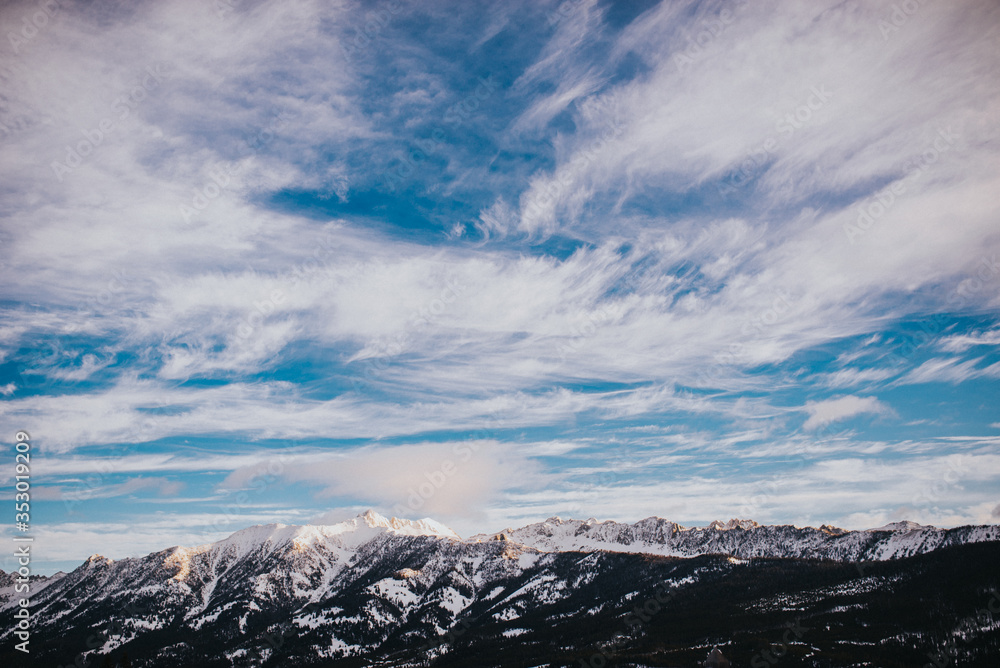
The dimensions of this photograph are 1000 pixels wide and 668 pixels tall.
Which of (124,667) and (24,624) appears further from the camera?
(124,667)

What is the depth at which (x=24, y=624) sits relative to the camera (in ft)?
314

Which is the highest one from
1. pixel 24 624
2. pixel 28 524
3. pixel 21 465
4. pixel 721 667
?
pixel 21 465

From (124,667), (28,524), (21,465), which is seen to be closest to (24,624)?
(124,667)

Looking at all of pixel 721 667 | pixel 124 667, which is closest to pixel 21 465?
pixel 124 667

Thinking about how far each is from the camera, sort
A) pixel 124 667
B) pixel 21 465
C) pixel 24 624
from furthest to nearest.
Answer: pixel 124 667
pixel 24 624
pixel 21 465

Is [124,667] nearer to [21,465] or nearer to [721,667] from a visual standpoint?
[21,465]

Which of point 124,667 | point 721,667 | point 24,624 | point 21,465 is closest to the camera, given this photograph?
point 21,465

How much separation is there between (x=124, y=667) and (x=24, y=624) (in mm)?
26182

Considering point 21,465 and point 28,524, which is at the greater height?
point 21,465

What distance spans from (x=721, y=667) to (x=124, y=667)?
149456mm

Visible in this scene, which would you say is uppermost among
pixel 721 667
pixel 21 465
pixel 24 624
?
pixel 21 465

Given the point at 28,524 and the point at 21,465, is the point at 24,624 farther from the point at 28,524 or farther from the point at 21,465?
the point at 21,465

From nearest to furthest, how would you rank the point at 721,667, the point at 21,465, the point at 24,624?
the point at 21,465 < the point at 24,624 < the point at 721,667

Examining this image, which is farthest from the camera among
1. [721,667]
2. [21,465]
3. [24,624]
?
[721,667]
